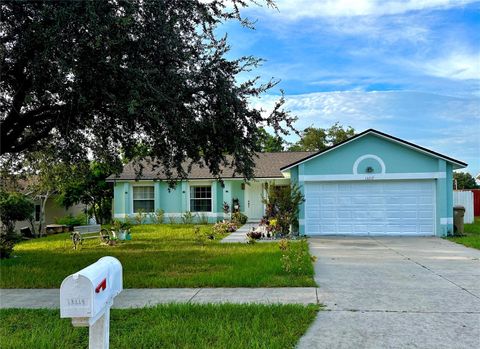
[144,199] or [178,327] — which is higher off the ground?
[144,199]

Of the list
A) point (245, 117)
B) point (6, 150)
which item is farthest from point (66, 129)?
point (245, 117)

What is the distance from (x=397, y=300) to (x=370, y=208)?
11541 mm

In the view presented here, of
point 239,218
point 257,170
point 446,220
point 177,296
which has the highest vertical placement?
point 257,170

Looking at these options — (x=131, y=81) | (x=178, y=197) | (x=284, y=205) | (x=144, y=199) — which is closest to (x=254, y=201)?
(x=178, y=197)

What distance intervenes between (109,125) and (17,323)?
609 centimetres

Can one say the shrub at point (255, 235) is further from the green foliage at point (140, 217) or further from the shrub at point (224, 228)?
the green foliage at point (140, 217)

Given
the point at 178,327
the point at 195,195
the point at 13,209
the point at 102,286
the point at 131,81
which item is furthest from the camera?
the point at 195,195

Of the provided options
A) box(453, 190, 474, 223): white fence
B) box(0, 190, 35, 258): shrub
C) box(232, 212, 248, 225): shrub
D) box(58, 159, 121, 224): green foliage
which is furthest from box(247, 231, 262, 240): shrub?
box(58, 159, 121, 224): green foliage

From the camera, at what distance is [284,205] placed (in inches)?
669

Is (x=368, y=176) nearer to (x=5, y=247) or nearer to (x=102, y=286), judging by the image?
(x=5, y=247)

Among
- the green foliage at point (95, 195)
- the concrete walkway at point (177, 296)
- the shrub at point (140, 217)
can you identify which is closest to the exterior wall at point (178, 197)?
the shrub at point (140, 217)

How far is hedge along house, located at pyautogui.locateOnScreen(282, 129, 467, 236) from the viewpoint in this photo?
1727 cm

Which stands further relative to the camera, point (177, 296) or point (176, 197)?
point (176, 197)

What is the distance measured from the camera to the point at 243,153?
9.98 metres
